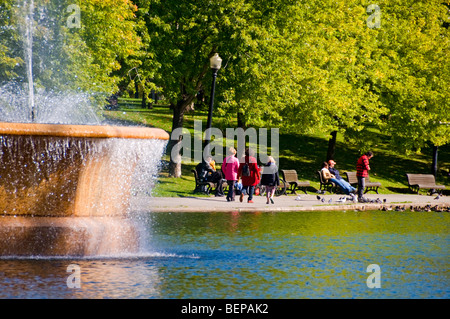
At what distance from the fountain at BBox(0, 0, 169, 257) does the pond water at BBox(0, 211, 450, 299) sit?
0.94ft

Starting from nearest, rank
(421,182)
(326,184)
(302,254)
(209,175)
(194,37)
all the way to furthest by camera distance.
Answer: (302,254)
(209,175)
(194,37)
(326,184)
(421,182)

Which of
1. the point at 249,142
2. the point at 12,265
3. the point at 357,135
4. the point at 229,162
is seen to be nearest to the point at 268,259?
the point at 12,265

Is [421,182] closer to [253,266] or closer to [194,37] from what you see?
[194,37]

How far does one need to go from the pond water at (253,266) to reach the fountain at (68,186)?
0.94ft

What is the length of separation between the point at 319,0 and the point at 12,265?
2311 centimetres

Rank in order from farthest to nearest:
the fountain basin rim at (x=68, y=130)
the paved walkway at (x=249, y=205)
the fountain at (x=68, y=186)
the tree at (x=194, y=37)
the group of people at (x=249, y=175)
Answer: the tree at (x=194, y=37), the group of people at (x=249, y=175), the paved walkway at (x=249, y=205), the fountain at (x=68, y=186), the fountain basin rim at (x=68, y=130)

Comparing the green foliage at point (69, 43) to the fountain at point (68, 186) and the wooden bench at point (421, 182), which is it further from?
the wooden bench at point (421, 182)

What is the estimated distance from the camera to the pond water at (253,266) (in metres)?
8.35

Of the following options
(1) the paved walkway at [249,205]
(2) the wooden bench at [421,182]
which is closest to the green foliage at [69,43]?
(1) the paved walkway at [249,205]

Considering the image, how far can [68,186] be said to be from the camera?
1066 cm

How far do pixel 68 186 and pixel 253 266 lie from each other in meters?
3.02

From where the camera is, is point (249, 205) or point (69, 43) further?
point (69, 43)

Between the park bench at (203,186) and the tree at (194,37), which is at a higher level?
the tree at (194,37)

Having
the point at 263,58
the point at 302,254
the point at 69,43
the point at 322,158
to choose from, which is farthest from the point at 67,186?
the point at 322,158
